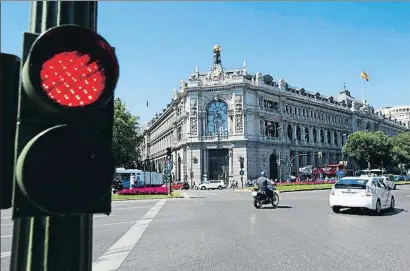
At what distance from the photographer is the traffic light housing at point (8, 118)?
136 centimetres

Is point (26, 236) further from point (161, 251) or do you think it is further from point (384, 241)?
point (384, 241)

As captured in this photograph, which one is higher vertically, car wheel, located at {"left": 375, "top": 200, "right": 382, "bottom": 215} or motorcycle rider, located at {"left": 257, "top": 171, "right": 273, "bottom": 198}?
motorcycle rider, located at {"left": 257, "top": 171, "right": 273, "bottom": 198}

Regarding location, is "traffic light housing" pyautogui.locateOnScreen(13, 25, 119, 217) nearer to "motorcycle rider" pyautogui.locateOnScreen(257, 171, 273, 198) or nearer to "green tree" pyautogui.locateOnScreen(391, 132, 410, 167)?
"motorcycle rider" pyautogui.locateOnScreen(257, 171, 273, 198)

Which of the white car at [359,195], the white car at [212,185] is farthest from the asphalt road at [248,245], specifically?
the white car at [212,185]

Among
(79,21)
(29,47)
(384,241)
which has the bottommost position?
(384,241)

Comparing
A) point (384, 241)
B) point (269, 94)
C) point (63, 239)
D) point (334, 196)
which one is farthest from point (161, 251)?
point (269, 94)

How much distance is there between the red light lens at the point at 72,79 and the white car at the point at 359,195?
12937 mm

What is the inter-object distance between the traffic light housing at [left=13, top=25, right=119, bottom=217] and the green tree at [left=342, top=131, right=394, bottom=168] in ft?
218

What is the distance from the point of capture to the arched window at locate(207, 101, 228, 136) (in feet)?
186

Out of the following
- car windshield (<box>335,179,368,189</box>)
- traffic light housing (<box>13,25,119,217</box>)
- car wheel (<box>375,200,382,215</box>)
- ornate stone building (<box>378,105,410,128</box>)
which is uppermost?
ornate stone building (<box>378,105,410,128</box>)

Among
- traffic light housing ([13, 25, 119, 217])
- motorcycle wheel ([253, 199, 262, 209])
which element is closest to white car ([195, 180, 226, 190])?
motorcycle wheel ([253, 199, 262, 209])

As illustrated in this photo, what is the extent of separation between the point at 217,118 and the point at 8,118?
5568 cm

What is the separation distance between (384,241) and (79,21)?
767 cm

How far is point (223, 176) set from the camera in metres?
55.9
